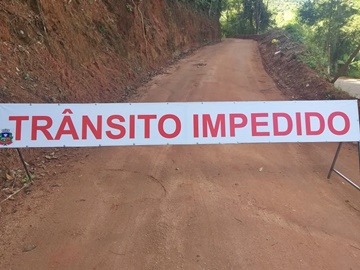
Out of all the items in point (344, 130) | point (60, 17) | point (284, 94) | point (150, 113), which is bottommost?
point (284, 94)

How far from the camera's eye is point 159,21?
1798cm

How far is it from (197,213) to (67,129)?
7.56 ft

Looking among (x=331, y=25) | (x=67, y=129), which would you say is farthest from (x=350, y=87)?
(x=67, y=129)

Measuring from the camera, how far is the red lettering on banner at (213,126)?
16.7 ft

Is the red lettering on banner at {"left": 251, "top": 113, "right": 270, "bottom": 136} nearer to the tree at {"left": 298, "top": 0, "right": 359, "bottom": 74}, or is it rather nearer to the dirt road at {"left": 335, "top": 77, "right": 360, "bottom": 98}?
the dirt road at {"left": 335, "top": 77, "right": 360, "bottom": 98}

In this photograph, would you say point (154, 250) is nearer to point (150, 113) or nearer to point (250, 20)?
point (150, 113)

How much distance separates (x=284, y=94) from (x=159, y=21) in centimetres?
987

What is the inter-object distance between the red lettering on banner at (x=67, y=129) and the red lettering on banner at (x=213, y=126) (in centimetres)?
197

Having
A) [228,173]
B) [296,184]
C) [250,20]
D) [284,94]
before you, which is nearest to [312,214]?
[296,184]

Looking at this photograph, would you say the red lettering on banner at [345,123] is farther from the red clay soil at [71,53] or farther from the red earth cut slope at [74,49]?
the red earth cut slope at [74,49]

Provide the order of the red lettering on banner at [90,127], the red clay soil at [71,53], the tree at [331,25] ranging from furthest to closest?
the tree at [331,25], the red clay soil at [71,53], the red lettering on banner at [90,127]

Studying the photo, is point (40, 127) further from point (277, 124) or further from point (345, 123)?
point (345, 123)

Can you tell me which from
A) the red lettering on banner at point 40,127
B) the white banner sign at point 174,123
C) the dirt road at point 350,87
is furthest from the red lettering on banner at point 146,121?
the dirt road at point 350,87

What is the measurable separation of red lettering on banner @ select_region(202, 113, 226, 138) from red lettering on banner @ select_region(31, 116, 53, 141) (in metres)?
2.35
